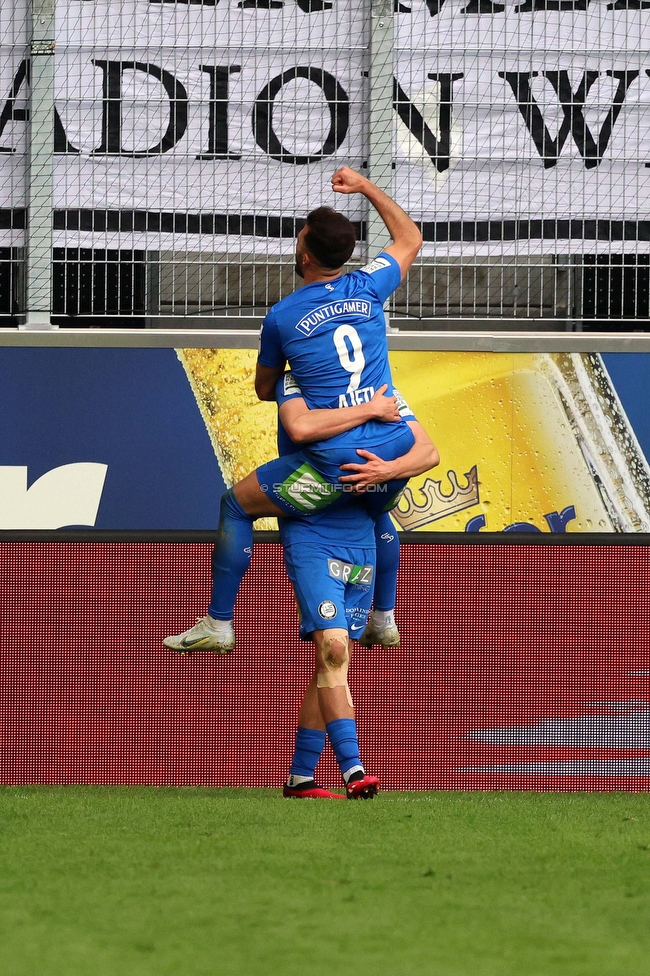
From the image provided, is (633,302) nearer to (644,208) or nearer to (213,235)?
(644,208)

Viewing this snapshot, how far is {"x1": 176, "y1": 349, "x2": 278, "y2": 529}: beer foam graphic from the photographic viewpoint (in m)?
7.52

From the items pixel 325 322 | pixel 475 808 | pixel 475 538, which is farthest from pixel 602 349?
pixel 475 808

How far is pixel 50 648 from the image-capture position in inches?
231

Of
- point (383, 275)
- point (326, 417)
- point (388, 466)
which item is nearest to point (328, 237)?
point (383, 275)

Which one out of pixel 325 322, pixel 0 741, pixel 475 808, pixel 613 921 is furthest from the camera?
pixel 0 741

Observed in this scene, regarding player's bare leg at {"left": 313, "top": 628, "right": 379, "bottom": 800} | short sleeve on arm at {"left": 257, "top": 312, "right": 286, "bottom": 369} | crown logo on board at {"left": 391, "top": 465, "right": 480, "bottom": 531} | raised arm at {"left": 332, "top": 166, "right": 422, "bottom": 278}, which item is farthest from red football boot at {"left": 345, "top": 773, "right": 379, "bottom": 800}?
crown logo on board at {"left": 391, "top": 465, "right": 480, "bottom": 531}

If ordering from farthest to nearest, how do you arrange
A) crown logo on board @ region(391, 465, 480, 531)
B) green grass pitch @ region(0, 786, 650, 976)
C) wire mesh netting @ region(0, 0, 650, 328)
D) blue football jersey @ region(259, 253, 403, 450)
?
1. wire mesh netting @ region(0, 0, 650, 328)
2. crown logo on board @ region(391, 465, 480, 531)
3. blue football jersey @ region(259, 253, 403, 450)
4. green grass pitch @ region(0, 786, 650, 976)

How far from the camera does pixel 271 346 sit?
406 centimetres

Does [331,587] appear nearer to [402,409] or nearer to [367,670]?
[402,409]

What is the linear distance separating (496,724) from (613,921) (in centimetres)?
364

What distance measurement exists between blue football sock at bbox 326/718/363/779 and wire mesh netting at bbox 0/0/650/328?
4128 mm

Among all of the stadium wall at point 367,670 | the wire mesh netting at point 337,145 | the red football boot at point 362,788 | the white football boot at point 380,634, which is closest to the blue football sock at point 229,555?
the white football boot at point 380,634

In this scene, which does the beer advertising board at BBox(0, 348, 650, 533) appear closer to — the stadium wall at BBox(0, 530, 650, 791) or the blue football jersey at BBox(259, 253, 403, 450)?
the stadium wall at BBox(0, 530, 650, 791)

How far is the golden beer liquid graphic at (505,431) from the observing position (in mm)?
7492
